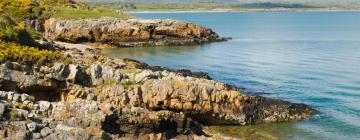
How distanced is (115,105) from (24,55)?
726cm

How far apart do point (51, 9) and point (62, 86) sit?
5783cm

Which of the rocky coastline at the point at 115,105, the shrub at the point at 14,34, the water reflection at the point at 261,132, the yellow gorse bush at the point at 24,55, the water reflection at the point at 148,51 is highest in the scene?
the shrub at the point at 14,34

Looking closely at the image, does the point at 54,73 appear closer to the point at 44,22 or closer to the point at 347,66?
the point at 347,66

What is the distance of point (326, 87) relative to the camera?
4250cm

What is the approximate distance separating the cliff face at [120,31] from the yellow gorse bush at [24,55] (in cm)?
4694

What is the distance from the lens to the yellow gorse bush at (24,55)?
28.1m

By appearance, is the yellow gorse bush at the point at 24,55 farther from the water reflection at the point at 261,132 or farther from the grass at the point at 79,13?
the grass at the point at 79,13

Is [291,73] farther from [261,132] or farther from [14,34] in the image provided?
[14,34]

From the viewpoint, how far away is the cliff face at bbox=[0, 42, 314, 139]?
20.5m

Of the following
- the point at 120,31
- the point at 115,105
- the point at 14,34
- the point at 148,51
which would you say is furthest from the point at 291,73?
the point at 120,31

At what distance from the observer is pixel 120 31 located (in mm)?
79562

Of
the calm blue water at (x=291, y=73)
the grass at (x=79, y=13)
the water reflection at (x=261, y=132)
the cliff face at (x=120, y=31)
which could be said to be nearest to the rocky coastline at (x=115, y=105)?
the water reflection at (x=261, y=132)

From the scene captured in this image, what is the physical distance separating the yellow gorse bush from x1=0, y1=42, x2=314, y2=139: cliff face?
2.49 ft

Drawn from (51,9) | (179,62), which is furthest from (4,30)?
(51,9)
